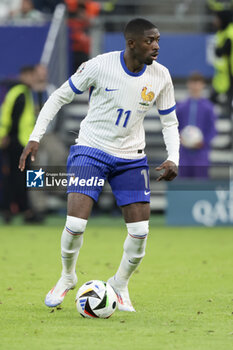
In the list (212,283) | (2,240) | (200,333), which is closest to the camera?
(200,333)

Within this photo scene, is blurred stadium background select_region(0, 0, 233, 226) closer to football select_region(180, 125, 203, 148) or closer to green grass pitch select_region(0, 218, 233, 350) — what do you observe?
football select_region(180, 125, 203, 148)

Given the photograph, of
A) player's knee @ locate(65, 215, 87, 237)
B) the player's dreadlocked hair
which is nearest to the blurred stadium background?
the player's dreadlocked hair

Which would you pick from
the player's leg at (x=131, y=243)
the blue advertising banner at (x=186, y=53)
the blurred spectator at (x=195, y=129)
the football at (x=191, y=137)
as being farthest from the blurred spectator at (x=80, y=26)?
the player's leg at (x=131, y=243)

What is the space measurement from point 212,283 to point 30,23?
10.7 m

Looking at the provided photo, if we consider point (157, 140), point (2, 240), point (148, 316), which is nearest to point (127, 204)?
point (148, 316)

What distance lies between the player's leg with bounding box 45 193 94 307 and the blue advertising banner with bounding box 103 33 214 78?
11.0 metres

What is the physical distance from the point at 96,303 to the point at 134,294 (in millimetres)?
1486

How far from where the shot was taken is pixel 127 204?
7129mm

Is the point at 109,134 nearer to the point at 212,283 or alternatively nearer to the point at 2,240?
the point at 212,283

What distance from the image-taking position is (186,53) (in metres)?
18.1

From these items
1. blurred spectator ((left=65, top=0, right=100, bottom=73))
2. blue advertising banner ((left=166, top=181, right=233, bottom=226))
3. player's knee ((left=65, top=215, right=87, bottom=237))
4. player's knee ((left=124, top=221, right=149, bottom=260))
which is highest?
player's knee ((left=65, top=215, right=87, bottom=237))

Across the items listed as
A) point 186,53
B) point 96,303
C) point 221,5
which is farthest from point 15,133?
point 96,303

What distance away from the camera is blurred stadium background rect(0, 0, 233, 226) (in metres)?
17.6

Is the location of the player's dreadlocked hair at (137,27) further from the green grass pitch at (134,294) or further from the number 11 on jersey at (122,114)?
the green grass pitch at (134,294)
